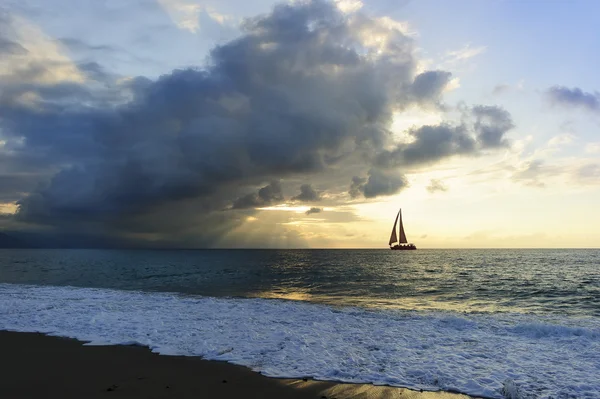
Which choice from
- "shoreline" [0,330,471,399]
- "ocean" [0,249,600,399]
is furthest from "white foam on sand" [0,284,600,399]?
"shoreline" [0,330,471,399]

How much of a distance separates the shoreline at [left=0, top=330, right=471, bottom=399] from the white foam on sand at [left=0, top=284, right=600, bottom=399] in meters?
0.59

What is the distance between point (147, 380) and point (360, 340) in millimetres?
8150

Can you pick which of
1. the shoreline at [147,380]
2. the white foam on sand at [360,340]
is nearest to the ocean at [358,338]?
the white foam on sand at [360,340]

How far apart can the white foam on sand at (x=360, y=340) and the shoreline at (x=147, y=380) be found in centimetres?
59

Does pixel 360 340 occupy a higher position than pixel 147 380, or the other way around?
pixel 147 380

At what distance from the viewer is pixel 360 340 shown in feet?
48.0

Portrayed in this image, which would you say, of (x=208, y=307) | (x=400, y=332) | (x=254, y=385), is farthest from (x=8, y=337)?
(x=400, y=332)

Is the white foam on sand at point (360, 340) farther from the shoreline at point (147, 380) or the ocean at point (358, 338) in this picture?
the shoreline at point (147, 380)

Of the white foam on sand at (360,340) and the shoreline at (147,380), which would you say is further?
the white foam on sand at (360,340)

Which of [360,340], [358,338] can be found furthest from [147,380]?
[358,338]

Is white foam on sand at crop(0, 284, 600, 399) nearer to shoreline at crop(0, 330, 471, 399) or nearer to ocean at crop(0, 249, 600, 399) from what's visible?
ocean at crop(0, 249, 600, 399)

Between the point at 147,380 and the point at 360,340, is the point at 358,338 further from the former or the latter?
the point at 147,380

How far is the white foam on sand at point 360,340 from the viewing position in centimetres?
1047

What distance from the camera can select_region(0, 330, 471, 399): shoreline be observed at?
8977 mm
